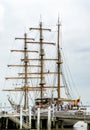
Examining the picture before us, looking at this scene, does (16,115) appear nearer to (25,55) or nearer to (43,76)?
(43,76)

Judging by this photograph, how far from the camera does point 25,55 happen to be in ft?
288

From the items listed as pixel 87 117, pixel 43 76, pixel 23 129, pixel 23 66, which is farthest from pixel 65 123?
→ pixel 23 66

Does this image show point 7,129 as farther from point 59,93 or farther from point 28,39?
point 28,39

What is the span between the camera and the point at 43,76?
3211 inches

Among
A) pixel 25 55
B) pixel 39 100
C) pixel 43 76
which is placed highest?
pixel 25 55

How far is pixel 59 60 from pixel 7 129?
2150 centimetres

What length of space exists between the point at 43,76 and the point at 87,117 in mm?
42243

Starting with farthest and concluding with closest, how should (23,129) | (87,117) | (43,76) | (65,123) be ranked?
1. (43,76)
2. (65,123)
3. (23,129)
4. (87,117)

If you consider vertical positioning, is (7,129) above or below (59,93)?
below

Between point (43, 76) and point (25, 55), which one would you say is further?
point (25, 55)

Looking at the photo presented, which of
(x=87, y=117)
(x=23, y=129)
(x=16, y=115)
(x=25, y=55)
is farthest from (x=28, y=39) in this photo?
(x=87, y=117)

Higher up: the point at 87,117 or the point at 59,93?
the point at 59,93

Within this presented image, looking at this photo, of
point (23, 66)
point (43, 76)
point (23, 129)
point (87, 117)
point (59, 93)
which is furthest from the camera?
point (23, 66)

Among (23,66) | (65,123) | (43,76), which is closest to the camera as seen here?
(65,123)
